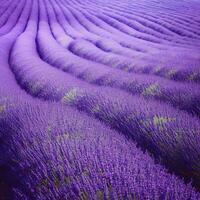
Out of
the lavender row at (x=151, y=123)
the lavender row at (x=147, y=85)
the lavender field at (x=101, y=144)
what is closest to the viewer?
the lavender field at (x=101, y=144)

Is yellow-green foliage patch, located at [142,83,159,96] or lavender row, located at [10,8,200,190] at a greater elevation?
lavender row, located at [10,8,200,190]

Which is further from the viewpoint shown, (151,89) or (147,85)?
(147,85)

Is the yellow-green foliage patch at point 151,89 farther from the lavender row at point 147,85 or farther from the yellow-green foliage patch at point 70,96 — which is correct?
the yellow-green foliage patch at point 70,96

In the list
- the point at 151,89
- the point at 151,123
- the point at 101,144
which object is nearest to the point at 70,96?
the point at 151,89

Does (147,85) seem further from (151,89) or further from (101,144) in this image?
(101,144)

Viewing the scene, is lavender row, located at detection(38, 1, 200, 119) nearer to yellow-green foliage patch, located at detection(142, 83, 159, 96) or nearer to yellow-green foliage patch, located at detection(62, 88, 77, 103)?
yellow-green foliage patch, located at detection(142, 83, 159, 96)

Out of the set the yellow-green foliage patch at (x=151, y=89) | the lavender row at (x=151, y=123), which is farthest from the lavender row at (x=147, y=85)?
the lavender row at (x=151, y=123)

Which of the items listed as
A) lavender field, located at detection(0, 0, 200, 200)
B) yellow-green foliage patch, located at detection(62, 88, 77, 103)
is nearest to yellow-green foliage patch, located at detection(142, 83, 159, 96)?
lavender field, located at detection(0, 0, 200, 200)

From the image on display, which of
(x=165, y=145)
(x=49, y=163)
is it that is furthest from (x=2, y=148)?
(x=165, y=145)

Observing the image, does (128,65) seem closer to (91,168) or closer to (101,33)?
(91,168)

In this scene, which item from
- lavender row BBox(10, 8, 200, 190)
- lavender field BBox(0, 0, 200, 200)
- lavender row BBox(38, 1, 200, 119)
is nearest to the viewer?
lavender field BBox(0, 0, 200, 200)

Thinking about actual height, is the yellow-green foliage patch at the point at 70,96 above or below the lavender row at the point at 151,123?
below
